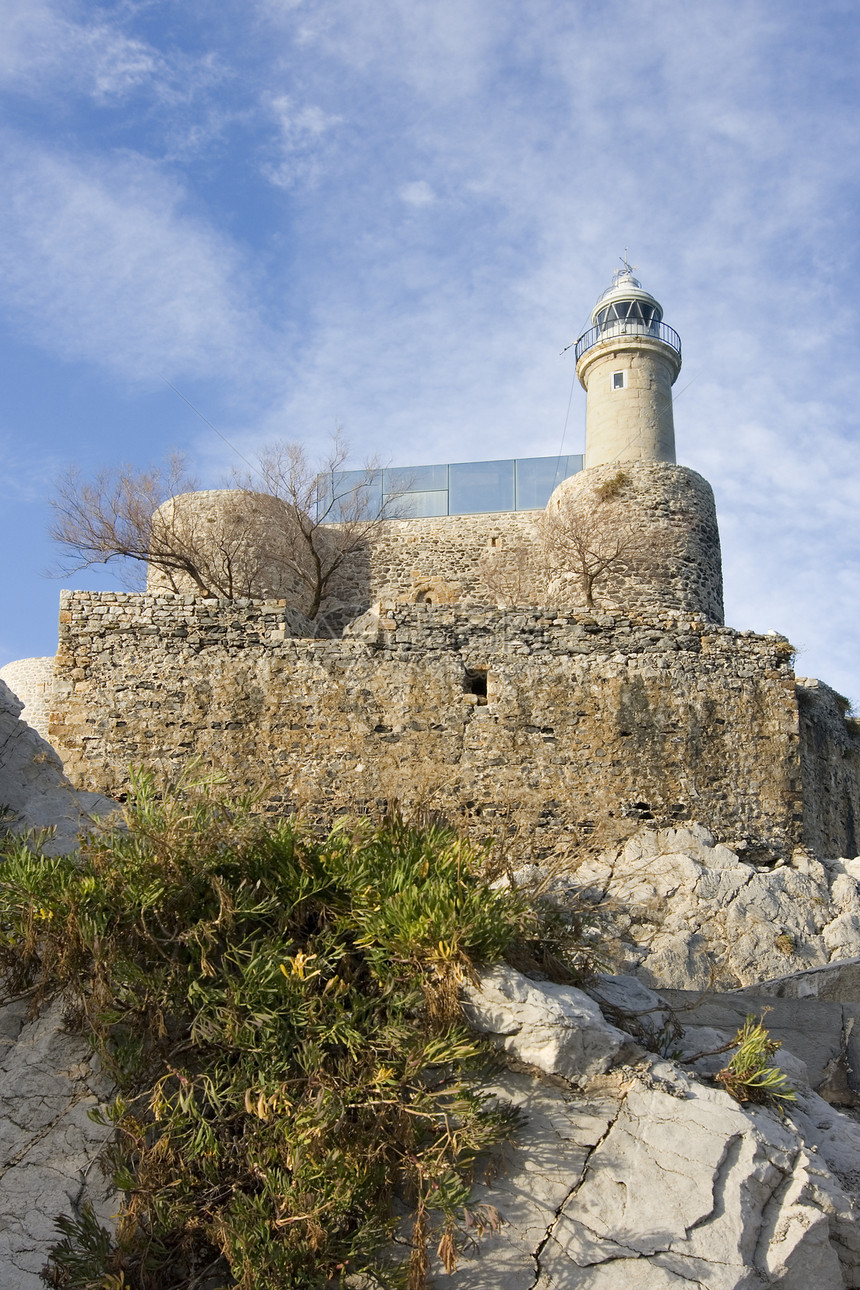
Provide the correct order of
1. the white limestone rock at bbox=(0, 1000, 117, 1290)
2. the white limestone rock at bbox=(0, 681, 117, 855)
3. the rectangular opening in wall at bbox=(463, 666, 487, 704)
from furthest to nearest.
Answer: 1. the rectangular opening in wall at bbox=(463, 666, 487, 704)
2. the white limestone rock at bbox=(0, 681, 117, 855)
3. the white limestone rock at bbox=(0, 1000, 117, 1290)

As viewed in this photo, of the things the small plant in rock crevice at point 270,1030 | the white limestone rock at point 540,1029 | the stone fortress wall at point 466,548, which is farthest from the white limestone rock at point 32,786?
the stone fortress wall at point 466,548

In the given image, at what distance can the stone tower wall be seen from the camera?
19.8 m

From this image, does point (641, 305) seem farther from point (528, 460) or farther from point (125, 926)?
point (125, 926)

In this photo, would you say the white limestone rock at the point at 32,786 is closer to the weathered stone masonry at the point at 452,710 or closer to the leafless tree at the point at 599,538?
the weathered stone masonry at the point at 452,710

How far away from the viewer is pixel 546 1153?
4.39m

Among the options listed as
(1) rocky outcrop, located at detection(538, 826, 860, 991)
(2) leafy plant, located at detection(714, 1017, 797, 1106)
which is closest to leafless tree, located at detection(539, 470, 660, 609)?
(1) rocky outcrop, located at detection(538, 826, 860, 991)

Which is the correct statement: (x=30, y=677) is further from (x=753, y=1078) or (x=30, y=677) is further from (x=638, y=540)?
(x=753, y=1078)

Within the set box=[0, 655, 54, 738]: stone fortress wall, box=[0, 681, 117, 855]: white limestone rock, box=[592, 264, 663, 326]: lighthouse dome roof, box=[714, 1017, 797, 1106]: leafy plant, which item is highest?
box=[592, 264, 663, 326]: lighthouse dome roof

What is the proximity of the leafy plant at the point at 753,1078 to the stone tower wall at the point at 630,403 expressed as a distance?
15.3 m

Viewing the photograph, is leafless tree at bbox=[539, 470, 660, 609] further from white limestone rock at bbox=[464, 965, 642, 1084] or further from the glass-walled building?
white limestone rock at bbox=[464, 965, 642, 1084]

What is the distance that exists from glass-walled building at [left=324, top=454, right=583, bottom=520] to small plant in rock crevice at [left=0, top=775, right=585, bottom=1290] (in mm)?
17441

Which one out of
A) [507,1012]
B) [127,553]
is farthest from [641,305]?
[507,1012]

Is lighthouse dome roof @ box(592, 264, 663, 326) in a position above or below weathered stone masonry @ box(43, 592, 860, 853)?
above

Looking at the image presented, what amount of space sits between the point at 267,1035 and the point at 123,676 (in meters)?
8.44
